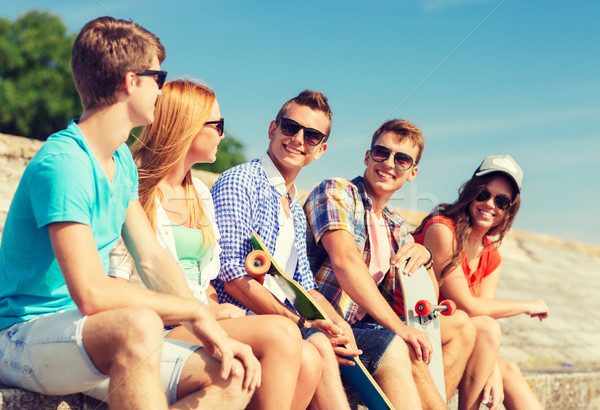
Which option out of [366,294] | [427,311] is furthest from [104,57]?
[427,311]

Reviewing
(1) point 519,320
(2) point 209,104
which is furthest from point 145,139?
(1) point 519,320

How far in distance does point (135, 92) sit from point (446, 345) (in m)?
2.61

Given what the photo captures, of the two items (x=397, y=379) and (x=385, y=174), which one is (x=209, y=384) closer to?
(x=397, y=379)

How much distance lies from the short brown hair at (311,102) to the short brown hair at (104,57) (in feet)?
5.73

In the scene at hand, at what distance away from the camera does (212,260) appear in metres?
3.14

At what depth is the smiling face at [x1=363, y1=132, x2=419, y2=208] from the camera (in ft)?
13.5

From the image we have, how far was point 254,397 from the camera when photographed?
8.33ft

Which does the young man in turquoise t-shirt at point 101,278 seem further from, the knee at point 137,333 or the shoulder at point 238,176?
the shoulder at point 238,176

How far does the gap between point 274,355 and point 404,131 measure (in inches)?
86.7

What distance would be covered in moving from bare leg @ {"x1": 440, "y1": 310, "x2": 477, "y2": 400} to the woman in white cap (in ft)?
0.37

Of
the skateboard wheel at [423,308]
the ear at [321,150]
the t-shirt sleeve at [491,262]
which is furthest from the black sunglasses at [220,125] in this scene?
the t-shirt sleeve at [491,262]

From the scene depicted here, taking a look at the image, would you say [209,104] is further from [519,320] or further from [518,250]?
[518,250]

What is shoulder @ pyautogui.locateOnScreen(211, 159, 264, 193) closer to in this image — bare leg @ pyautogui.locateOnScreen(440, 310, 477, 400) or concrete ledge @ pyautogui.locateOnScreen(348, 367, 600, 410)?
bare leg @ pyautogui.locateOnScreen(440, 310, 477, 400)

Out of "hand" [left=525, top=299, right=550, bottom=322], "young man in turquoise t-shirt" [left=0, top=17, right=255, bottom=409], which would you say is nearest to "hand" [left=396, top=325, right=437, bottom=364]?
"hand" [left=525, top=299, right=550, bottom=322]
